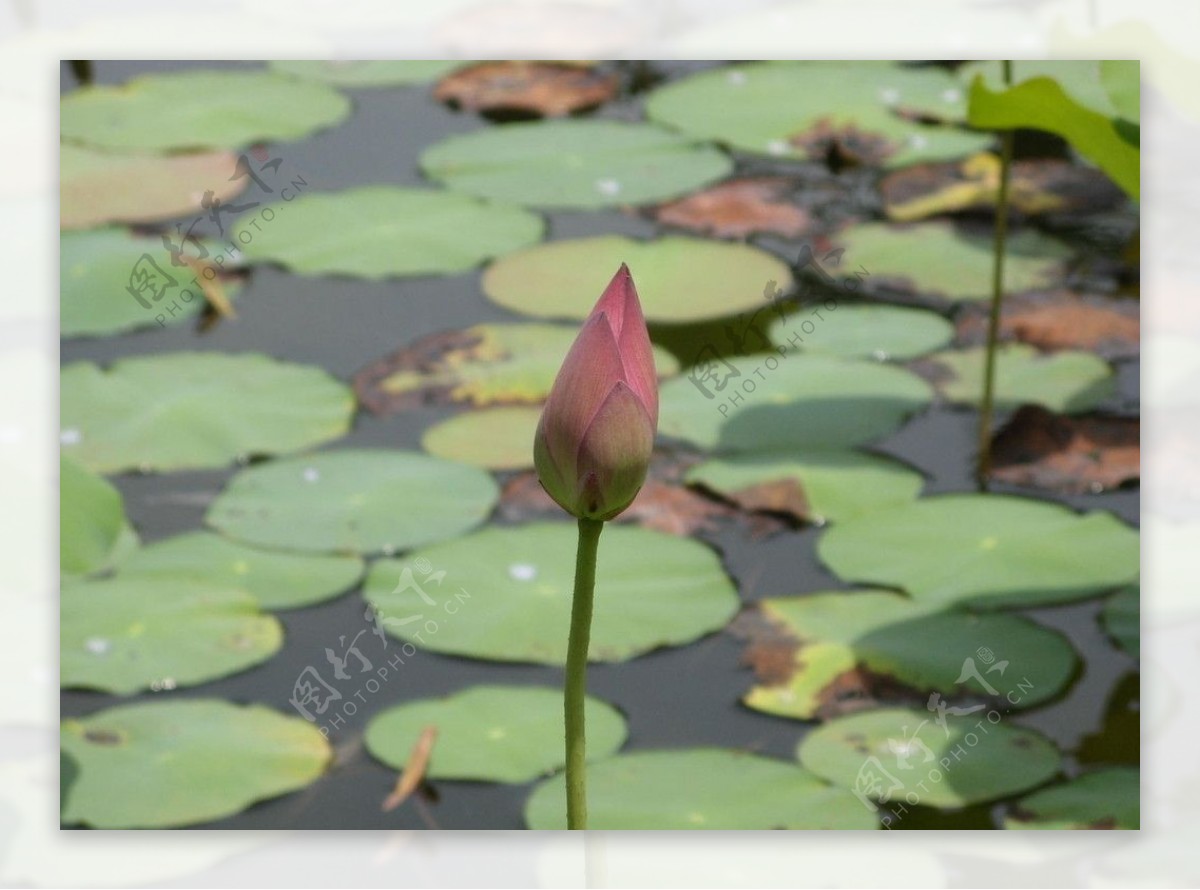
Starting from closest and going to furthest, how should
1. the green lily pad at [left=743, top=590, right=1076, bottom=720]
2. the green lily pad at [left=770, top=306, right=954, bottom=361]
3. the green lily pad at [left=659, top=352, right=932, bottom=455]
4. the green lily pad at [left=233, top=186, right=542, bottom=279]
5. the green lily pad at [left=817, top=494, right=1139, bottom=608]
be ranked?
the green lily pad at [left=743, top=590, right=1076, bottom=720]
the green lily pad at [left=817, top=494, right=1139, bottom=608]
the green lily pad at [left=659, top=352, right=932, bottom=455]
the green lily pad at [left=770, top=306, right=954, bottom=361]
the green lily pad at [left=233, top=186, right=542, bottom=279]

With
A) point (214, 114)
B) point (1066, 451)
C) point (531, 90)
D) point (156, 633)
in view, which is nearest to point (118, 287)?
point (214, 114)

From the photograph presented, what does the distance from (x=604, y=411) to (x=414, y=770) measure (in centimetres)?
68

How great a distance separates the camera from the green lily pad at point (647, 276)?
1.96m

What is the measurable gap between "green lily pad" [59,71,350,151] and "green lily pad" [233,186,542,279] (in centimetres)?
12

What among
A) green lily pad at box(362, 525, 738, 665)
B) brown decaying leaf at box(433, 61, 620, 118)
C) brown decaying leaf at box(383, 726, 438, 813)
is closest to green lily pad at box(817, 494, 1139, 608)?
green lily pad at box(362, 525, 738, 665)

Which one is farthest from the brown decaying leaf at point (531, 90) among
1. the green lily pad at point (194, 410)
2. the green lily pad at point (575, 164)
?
the green lily pad at point (194, 410)

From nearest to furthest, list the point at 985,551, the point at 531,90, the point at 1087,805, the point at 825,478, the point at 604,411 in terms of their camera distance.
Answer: the point at 604,411, the point at 1087,805, the point at 985,551, the point at 825,478, the point at 531,90

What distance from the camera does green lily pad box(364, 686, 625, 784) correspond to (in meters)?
1.34

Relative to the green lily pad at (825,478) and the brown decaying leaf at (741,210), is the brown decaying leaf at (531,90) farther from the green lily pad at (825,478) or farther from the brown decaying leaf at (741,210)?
the green lily pad at (825,478)

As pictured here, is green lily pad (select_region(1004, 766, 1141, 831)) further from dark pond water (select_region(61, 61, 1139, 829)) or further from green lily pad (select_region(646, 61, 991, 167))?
green lily pad (select_region(646, 61, 991, 167))

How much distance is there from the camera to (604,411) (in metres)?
0.74

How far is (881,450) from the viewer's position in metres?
1.73

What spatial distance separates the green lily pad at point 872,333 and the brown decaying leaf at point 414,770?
746 millimetres

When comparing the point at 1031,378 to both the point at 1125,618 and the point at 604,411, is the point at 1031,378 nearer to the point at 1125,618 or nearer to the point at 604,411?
the point at 1125,618
